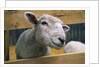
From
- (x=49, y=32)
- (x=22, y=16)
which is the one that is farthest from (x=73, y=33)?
(x=49, y=32)

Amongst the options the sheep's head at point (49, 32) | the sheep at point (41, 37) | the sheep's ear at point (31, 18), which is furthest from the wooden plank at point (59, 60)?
the sheep's ear at point (31, 18)

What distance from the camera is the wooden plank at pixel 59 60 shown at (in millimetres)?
1208

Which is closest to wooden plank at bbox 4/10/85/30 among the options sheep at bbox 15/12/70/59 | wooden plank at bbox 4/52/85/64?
sheep at bbox 15/12/70/59

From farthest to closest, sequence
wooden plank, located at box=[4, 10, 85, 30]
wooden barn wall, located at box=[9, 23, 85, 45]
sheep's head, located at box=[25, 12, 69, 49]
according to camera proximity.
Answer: wooden barn wall, located at box=[9, 23, 85, 45], wooden plank, located at box=[4, 10, 85, 30], sheep's head, located at box=[25, 12, 69, 49]

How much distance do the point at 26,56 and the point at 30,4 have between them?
0.50 meters

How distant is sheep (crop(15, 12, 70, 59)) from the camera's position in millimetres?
1017

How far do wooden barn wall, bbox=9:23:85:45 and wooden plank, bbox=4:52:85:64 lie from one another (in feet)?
1.13

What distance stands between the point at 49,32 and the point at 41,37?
0.29 feet

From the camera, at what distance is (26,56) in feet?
4.08

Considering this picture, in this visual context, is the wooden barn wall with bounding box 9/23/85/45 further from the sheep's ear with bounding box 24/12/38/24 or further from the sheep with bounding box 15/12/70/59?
the sheep's ear with bounding box 24/12/38/24

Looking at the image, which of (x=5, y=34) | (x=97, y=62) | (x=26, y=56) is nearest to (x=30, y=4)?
(x=5, y=34)

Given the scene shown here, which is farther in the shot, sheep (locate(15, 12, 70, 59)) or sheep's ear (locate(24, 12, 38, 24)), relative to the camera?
sheep's ear (locate(24, 12, 38, 24))

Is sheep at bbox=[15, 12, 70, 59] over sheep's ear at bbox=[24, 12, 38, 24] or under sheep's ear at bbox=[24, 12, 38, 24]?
under

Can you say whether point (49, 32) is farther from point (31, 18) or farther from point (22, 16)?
Result: point (22, 16)
